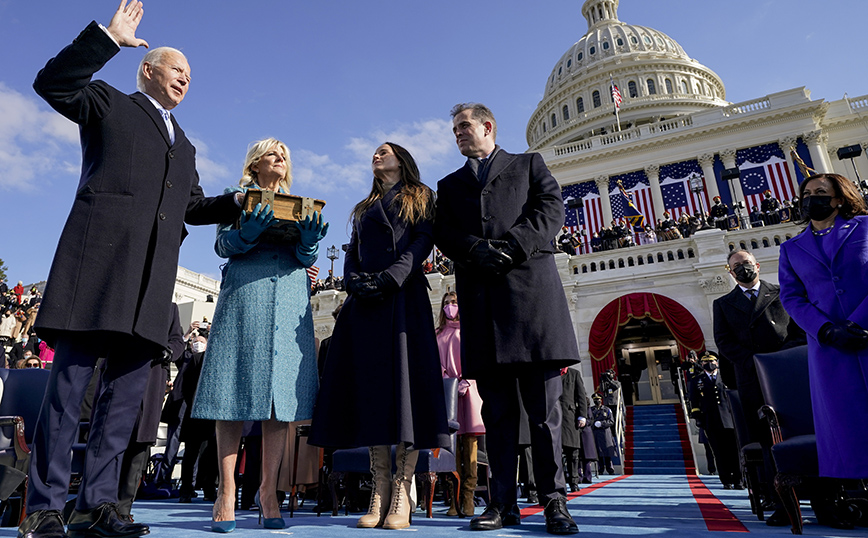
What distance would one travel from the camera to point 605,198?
99.7 feet

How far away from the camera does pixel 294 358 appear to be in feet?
8.91

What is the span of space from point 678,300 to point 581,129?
35.2 m

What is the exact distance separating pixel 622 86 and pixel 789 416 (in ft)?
173

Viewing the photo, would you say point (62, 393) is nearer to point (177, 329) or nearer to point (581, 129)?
point (177, 329)

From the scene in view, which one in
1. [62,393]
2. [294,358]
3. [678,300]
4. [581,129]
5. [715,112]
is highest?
[581,129]

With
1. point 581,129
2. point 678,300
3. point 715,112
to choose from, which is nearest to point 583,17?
point 581,129

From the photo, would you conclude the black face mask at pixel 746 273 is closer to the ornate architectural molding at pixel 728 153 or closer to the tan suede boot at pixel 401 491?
the tan suede boot at pixel 401 491

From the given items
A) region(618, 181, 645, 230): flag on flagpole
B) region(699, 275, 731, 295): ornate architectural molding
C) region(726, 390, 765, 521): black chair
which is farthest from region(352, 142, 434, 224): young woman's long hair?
region(618, 181, 645, 230): flag on flagpole

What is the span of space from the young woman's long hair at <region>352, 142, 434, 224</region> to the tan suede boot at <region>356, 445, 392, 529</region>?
51.6 inches

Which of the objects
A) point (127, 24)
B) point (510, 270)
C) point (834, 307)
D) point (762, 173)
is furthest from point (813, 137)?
point (127, 24)

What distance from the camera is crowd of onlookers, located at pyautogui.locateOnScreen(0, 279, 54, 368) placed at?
850cm

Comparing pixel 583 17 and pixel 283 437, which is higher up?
pixel 583 17

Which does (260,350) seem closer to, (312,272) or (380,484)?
(312,272)

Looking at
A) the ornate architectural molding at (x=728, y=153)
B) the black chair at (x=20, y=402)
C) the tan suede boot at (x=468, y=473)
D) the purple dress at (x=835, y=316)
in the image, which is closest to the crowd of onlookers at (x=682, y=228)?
the ornate architectural molding at (x=728, y=153)
